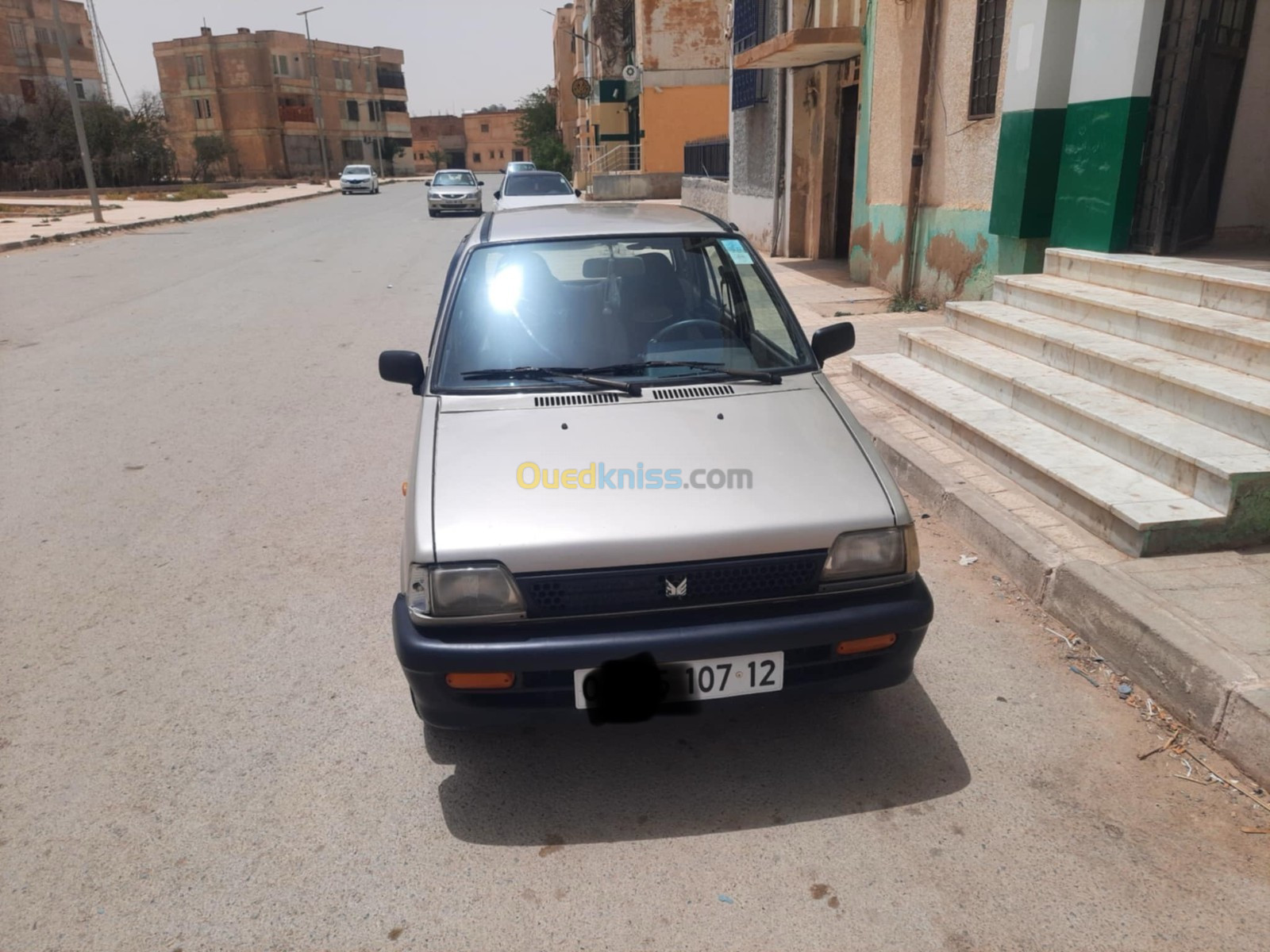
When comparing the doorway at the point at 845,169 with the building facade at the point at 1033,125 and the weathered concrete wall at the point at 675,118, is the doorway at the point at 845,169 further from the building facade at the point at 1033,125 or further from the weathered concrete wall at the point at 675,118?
the weathered concrete wall at the point at 675,118

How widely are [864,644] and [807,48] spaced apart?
39.5 feet

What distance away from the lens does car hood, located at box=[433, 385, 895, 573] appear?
8.52ft

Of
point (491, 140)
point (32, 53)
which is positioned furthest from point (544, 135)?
point (491, 140)

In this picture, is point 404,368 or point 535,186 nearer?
point 404,368

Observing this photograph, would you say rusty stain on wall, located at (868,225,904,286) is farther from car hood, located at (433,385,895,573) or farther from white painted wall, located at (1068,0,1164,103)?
car hood, located at (433,385,895,573)

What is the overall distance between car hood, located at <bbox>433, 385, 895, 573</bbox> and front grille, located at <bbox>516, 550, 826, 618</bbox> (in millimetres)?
32

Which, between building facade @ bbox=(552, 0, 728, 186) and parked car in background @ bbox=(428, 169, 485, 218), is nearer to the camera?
parked car in background @ bbox=(428, 169, 485, 218)

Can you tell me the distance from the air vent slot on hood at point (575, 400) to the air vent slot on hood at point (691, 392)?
171 millimetres

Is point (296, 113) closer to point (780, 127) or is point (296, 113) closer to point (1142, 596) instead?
point (780, 127)

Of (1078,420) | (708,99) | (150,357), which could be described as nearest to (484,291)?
(1078,420)

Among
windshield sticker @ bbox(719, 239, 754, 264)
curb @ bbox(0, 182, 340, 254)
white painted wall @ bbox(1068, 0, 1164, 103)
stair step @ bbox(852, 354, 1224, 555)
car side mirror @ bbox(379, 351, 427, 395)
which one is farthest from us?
curb @ bbox(0, 182, 340, 254)

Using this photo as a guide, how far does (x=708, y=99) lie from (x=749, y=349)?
112ft

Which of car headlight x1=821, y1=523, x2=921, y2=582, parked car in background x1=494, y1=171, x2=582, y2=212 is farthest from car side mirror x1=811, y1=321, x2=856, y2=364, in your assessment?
parked car in background x1=494, y1=171, x2=582, y2=212

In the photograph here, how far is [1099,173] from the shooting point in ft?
22.6
